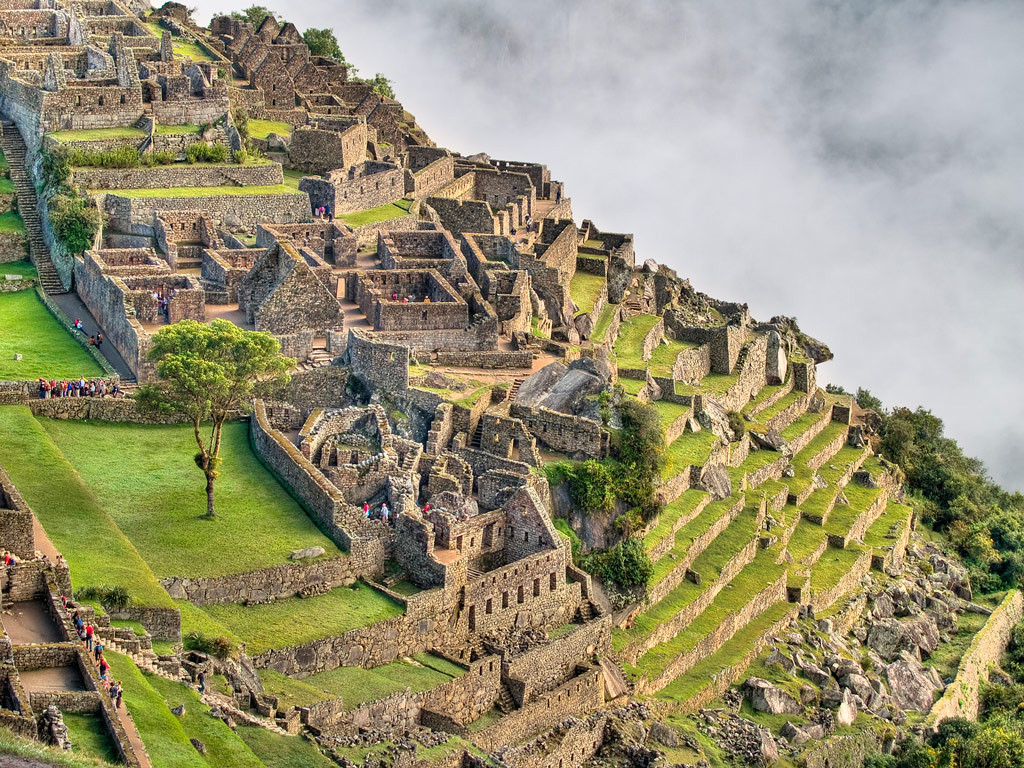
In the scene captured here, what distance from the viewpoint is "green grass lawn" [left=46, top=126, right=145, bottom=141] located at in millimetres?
69438

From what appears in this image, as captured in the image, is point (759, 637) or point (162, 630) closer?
point (162, 630)

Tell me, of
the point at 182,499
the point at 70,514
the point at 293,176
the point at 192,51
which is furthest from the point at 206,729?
the point at 192,51

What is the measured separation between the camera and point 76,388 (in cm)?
5328

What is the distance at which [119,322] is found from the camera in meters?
57.0

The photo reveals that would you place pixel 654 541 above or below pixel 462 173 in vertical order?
below

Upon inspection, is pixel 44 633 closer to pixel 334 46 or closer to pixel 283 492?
pixel 283 492

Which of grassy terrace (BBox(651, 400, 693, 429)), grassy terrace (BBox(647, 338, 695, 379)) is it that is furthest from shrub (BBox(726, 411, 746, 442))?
grassy terrace (BBox(651, 400, 693, 429))

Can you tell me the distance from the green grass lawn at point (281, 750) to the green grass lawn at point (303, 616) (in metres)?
3.99

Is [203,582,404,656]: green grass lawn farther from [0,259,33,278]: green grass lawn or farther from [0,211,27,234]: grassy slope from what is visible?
[0,211,27,234]: grassy slope

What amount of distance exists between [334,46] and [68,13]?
75.0ft

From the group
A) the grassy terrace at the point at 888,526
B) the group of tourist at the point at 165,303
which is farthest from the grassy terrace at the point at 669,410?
the group of tourist at the point at 165,303

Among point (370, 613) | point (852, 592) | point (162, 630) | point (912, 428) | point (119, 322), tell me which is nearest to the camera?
point (162, 630)

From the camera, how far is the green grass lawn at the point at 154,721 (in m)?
34.3

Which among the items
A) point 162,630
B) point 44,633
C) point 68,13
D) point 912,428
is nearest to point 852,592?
point 912,428
